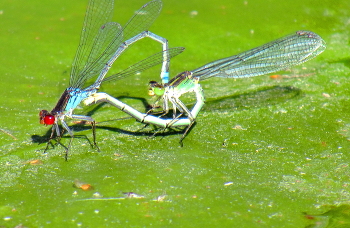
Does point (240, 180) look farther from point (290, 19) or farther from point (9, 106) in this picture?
point (290, 19)

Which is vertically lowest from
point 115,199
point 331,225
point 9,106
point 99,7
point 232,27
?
point 331,225

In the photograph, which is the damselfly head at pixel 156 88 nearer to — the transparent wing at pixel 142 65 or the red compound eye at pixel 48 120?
the transparent wing at pixel 142 65

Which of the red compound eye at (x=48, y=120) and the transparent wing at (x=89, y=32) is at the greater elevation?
the transparent wing at (x=89, y=32)

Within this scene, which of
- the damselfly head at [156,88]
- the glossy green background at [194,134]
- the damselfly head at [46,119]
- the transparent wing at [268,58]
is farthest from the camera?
the transparent wing at [268,58]

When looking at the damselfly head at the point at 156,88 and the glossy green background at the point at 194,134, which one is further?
the damselfly head at the point at 156,88

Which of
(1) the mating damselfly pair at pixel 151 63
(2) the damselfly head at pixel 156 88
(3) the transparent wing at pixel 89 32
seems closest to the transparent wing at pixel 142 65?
(1) the mating damselfly pair at pixel 151 63

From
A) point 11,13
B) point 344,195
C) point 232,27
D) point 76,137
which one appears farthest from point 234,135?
point 11,13

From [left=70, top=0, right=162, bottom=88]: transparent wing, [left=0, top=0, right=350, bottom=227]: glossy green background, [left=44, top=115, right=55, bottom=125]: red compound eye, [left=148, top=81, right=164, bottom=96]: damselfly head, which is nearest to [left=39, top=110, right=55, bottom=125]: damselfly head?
[left=44, top=115, right=55, bottom=125]: red compound eye

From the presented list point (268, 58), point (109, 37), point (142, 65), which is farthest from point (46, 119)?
point (268, 58)

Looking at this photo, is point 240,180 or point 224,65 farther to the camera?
point 224,65
